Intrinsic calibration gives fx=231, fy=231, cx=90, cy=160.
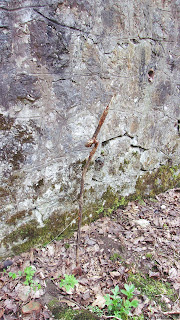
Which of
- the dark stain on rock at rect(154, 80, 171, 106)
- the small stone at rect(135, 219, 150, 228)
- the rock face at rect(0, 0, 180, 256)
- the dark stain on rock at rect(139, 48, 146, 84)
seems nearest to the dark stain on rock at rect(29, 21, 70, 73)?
the rock face at rect(0, 0, 180, 256)

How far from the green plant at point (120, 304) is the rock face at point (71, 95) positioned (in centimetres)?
89

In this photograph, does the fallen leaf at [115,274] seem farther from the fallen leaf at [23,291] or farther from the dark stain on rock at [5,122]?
the dark stain on rock at [5,122]

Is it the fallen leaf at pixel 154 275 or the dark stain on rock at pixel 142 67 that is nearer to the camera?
the fallen leaf at pixel 154 275

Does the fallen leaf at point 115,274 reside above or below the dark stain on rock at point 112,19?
below

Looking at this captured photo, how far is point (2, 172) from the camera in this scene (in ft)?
6.37

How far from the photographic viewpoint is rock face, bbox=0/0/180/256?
1858mm

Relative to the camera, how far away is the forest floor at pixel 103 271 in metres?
1.80

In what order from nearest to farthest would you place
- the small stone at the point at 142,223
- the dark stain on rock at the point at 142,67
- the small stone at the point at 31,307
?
the small stone at the point at 31,307 → the dark stain on rock at the point at 142,67 → the small stone at the point at 142,223

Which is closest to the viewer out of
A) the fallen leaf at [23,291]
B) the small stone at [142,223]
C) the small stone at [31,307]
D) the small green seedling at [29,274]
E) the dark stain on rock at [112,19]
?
the small stone at [31,307]

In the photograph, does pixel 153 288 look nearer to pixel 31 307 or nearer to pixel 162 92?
pixel 31 307

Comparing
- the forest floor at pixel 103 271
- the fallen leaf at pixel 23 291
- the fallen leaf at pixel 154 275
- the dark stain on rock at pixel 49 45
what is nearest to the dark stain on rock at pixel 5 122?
the dark stain on rock at pixel 49 45

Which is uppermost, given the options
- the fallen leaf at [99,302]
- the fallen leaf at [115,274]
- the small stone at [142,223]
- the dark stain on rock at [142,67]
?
the dark stain on rock at [142,67]

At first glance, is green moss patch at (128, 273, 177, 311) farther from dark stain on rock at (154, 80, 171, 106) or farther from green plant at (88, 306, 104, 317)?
dark stain on rock at (154, 80, 171, 106)

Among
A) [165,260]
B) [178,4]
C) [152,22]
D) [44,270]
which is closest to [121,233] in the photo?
[165,260]
